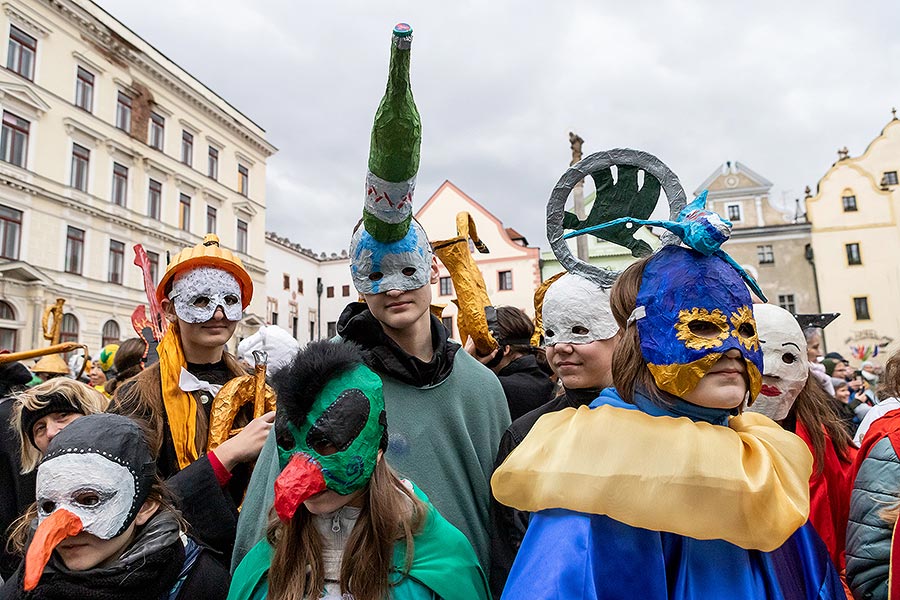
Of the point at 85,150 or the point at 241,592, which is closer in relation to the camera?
the point at 241,592

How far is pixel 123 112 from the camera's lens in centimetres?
2712

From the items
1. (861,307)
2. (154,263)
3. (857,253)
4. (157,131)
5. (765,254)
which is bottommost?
(861,307)

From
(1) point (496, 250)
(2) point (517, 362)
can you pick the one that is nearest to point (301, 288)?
(1) point (496, 250)

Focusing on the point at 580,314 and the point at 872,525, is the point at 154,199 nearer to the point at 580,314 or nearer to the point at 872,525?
the point at 580,314

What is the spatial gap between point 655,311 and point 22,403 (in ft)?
10.8

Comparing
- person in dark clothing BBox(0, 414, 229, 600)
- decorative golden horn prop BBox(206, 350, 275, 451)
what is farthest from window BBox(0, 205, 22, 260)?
person in dark clothing BBox(0, 414, 229, 600)

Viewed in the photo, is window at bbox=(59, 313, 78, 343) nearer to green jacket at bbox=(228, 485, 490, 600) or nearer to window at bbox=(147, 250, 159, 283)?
window at bbox=(147, 250, 159, 283)

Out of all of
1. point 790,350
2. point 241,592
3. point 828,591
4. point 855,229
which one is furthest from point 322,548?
point 855,229

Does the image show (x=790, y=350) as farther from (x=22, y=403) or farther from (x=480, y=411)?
(x=22, y=403)

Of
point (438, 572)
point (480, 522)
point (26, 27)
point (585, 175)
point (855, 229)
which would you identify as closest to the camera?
point (438, 572)

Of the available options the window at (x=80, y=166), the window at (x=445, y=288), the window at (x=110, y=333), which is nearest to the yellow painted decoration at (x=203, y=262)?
the window at (x=110, y=333)

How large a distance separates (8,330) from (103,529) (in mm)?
23652

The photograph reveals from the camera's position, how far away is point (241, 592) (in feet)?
6.58

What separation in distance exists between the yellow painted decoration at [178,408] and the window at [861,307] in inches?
1436
